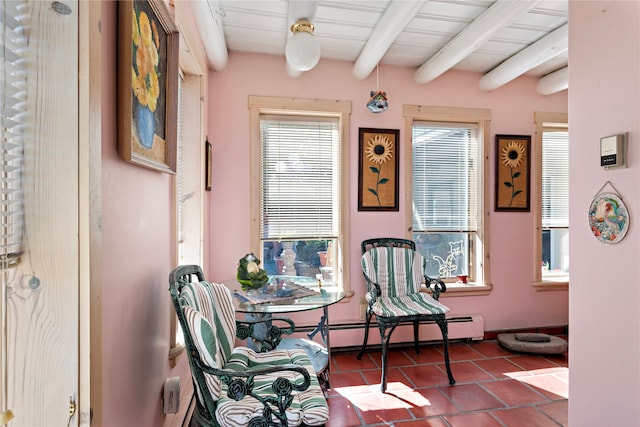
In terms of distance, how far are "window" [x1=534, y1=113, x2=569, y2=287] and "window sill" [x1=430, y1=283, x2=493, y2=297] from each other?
2.05 ft

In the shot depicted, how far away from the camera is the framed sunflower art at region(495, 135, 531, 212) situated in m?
3.59

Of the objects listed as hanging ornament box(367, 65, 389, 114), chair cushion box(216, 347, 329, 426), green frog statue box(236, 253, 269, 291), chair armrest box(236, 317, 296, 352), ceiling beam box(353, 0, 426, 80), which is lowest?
chair cushion box(216, 347, 329, 426)

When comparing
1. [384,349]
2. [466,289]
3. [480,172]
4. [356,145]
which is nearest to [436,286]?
[466,289]

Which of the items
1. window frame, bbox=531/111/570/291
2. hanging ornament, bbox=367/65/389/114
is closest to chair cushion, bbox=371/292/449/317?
window frame, bbox=531/111/570/291

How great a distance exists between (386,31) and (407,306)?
7.08 feet

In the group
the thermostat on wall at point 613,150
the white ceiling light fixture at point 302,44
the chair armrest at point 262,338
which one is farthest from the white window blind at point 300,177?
the thermostat on wall at point 613,150

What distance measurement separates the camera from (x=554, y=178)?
149 inches

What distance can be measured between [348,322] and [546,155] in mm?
2821

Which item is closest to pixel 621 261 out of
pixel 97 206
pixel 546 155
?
pixel 97 206

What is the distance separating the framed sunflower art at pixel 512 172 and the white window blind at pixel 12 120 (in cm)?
379

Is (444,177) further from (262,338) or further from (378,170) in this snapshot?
(262,338)

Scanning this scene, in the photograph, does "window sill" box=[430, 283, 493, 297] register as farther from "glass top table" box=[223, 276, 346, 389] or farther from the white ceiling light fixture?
the white ceiling light fixture

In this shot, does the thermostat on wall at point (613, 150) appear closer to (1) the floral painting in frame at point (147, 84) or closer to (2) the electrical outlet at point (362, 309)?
(1) the floral painting in frame at point (147, 84)

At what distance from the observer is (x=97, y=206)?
88cm
